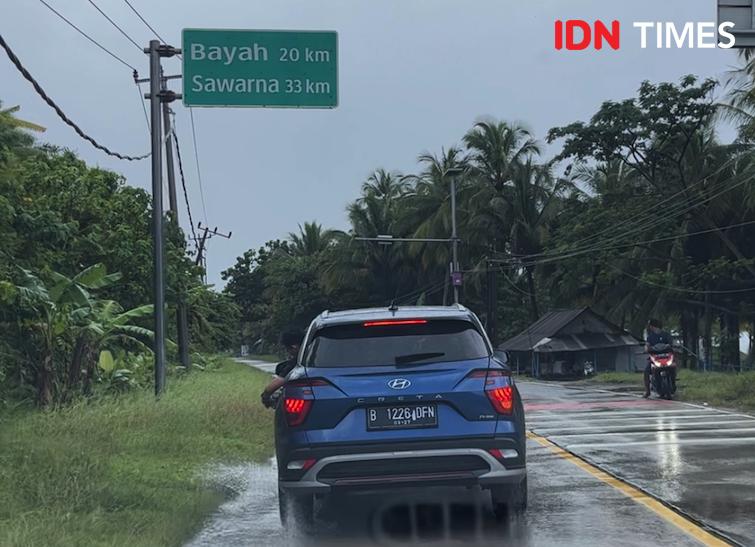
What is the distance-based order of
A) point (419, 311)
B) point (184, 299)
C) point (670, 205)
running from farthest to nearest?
point (670, 205), point (184, 299), point (419, 311)

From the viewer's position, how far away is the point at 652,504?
8078mm

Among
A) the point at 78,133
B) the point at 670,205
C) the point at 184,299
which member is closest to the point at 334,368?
the point at 78,133

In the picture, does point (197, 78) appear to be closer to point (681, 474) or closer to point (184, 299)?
point (681, 474)

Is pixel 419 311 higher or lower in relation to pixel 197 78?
lower

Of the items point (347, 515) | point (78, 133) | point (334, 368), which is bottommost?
point (347, 515)

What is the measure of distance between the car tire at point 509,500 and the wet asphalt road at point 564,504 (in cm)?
11

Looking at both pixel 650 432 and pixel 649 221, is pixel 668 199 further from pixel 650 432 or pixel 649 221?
pixel 650 432

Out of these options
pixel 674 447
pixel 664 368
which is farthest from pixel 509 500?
pixel 664 368

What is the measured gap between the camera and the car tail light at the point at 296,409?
7.05 metres

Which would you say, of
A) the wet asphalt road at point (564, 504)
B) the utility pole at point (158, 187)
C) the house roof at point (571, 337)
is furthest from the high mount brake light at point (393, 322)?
the house roof at point (571, 337)

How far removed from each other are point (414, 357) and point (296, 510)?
7.00 feet

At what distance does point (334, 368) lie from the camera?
720 cm

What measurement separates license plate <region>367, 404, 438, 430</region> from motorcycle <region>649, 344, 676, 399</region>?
14.1 metres

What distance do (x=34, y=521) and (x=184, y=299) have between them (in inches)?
744
